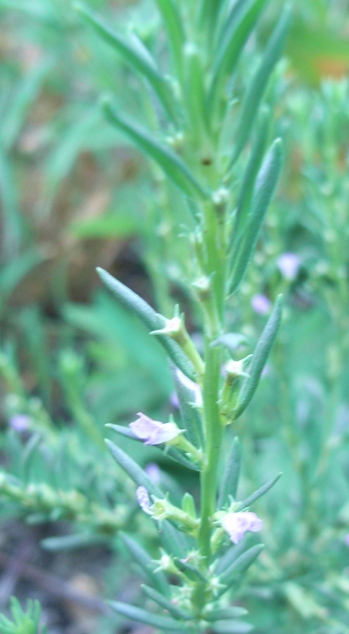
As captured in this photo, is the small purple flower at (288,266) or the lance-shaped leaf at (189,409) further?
the small purple flower at (288,266)

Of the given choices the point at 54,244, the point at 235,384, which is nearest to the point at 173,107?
the point at 235,384

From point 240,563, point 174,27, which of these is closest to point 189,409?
point 240,563

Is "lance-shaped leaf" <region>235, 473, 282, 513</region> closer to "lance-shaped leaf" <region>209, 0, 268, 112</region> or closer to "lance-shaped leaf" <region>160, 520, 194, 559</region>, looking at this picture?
"lance-shaped leaf" <region>160, 520, 194, 559</region>

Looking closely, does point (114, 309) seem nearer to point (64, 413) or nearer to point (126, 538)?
point (64, 413)

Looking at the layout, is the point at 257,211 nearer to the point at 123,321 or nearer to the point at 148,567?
the point at 148,567

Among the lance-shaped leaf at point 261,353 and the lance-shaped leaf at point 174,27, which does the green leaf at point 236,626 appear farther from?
the lance-shaped leaf at point 174,27

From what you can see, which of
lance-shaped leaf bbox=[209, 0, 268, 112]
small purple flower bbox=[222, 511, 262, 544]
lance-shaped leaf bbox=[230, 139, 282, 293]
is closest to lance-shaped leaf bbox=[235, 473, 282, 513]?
small purple flower bbox=[222, 511, 262, 544]

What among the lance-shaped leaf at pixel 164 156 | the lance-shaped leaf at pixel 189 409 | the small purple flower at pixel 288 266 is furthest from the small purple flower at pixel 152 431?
the small purple flower at pixel 288 266
